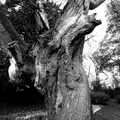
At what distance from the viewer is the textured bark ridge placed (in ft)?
12.0

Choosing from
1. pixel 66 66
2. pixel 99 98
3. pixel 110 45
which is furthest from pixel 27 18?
pixel 99 98

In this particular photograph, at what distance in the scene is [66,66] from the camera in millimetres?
3754

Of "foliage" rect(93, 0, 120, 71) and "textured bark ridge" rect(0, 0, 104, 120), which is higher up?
"foliage" rect(93, 0, 120, 71)

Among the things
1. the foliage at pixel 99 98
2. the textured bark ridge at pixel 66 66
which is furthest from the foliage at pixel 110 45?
the textured bark ridge at pixel 66 66

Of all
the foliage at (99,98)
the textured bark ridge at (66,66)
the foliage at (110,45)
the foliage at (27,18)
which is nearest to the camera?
the textured bark ridge at (66,66)

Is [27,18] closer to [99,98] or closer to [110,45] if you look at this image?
[110,45]

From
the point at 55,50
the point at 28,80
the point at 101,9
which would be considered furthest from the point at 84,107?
the point at 101,9

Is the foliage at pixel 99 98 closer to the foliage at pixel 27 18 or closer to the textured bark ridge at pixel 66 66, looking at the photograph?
the foliage at pixel 27 18

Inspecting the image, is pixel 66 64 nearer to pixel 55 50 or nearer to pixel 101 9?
pixel 55 50

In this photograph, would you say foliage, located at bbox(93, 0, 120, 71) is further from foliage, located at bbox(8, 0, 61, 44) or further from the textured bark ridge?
the textured bark ridge

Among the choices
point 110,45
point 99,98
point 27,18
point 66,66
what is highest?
point 110,45

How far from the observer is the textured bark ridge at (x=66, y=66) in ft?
12.0

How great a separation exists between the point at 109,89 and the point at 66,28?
904cm

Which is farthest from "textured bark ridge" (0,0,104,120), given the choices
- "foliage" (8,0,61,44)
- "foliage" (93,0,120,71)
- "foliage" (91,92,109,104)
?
"foliage" (91,92,109,104)
